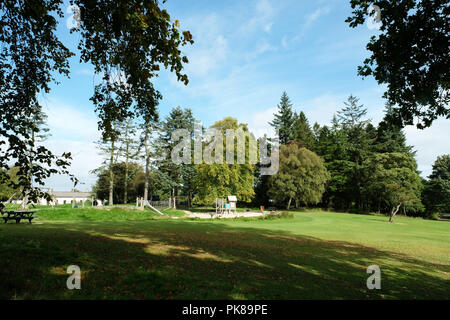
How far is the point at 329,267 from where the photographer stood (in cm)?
800

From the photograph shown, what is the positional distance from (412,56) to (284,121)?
194ft

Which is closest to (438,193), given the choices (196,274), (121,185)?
(196,274)

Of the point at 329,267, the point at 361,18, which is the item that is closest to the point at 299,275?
the point at 329,267

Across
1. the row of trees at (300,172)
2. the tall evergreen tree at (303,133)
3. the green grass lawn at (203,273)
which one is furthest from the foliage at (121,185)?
the green grass lawn at (203,273)

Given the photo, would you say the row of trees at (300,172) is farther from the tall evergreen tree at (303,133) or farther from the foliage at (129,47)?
the foliage at (129,47)

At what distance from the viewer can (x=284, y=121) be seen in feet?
215

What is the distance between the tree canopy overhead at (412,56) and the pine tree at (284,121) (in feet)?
183

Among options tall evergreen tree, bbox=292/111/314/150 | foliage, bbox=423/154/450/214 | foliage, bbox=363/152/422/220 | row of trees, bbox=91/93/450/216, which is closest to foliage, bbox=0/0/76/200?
row of trees, bbox=91/93/450/216

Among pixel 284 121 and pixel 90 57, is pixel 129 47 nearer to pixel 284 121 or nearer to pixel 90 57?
pixel 90 57

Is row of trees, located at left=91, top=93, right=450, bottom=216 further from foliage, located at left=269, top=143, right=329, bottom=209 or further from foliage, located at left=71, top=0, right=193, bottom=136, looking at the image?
foliage, located at left=71, top=0, right=193, bottom=136

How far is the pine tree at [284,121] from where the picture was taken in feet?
211

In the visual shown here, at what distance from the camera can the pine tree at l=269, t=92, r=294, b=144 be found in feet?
211

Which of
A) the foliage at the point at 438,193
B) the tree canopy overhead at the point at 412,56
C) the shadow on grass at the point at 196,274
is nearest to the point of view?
the shadow on grass at the point at 196,274

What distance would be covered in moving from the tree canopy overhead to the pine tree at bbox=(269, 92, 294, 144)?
55.8 metres
